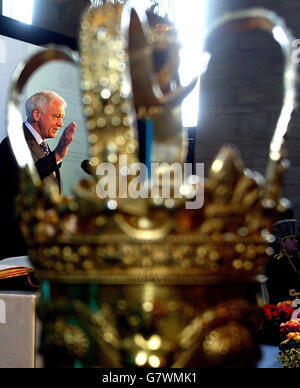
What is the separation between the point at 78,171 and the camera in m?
3.96

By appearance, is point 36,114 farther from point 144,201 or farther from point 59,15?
point 59,15

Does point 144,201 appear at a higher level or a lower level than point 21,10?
lower

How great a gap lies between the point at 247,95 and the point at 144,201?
4.57 meters

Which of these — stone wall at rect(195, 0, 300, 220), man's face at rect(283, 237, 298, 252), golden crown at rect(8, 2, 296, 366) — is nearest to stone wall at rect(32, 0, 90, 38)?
stone wall at rect(195, 0, 300, 220)

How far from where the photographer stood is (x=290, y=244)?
9.45ft

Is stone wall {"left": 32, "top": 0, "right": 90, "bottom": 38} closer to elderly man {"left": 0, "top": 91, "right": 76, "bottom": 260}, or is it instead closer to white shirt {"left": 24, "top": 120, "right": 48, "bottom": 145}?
elderly man {"left": 0, "top": 91, "right": 76, "bottom": 260}

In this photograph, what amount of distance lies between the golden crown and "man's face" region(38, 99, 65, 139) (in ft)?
8.06

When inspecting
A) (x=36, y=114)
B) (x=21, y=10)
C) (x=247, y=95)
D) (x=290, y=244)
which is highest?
(x=21, y=10)

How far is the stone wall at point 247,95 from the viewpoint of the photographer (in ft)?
15.7

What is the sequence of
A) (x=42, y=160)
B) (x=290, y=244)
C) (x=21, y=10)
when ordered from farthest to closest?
(x=21, y=10), (x=290, y=244), (x=42, y=160)

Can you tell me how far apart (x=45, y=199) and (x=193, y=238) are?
123 mm

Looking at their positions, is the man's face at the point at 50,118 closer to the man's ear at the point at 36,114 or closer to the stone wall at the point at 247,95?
the man's ear at the point at 36,114

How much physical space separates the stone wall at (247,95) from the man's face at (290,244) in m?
1.90

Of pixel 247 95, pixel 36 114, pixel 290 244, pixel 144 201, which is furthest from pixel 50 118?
pixel 144 201
